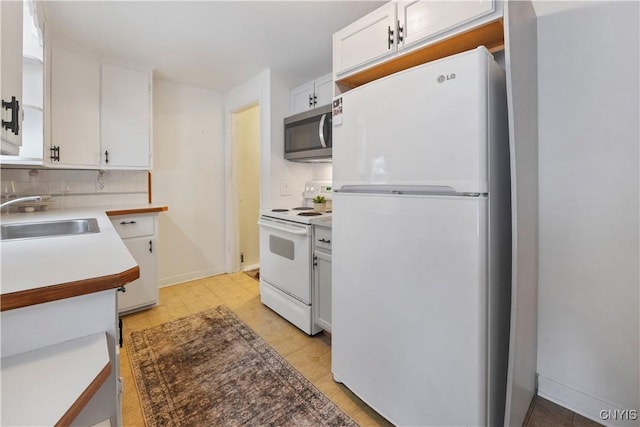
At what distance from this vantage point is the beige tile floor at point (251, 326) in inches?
59.5

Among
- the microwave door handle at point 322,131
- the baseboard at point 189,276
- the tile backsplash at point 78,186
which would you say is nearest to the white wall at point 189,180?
the baseboard at point 189,276

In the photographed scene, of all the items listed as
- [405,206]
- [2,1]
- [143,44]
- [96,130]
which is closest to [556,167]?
[405,206]

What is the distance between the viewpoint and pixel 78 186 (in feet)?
8.82

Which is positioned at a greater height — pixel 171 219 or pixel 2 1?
pixel 2 1

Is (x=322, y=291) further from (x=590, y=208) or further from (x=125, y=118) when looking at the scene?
(x=125, y=118)

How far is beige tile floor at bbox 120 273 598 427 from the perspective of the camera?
4.74 ft

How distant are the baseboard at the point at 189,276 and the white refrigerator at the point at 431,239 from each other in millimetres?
2504

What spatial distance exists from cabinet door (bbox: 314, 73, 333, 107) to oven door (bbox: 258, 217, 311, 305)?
3.67ft

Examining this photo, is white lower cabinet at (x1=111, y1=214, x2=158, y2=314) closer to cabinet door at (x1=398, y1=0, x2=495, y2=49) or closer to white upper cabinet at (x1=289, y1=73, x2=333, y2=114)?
white upper cabinet at (x1=289, y1=73, x2=333, y2=114)

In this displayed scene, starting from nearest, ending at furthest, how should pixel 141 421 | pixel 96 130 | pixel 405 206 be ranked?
1. pixel 405 206
2. pixel 141 421
3. pixel 96 130

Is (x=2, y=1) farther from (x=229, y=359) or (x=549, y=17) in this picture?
(x=549, y=17)

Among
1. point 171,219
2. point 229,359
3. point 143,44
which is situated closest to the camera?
point 229,359

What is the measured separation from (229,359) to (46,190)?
2.19m

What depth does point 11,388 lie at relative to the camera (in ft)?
2.05
